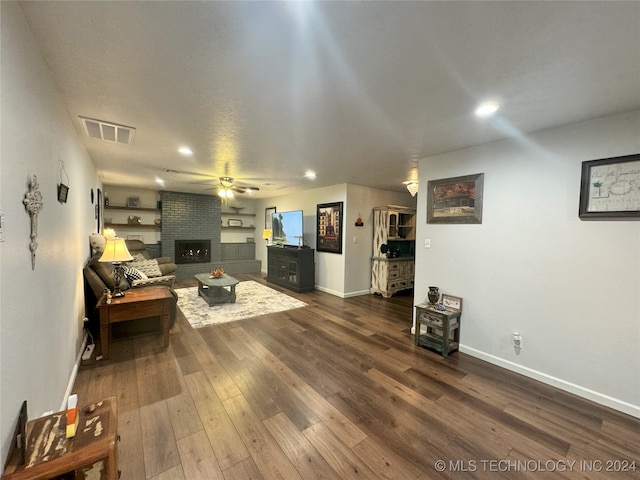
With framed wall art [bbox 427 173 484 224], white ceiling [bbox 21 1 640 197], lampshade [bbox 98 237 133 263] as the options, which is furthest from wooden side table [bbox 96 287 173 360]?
framed wall art [bbox 427 173 484 224]

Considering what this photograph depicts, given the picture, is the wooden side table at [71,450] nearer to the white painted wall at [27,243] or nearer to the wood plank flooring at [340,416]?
the white painted wall at [27,243]

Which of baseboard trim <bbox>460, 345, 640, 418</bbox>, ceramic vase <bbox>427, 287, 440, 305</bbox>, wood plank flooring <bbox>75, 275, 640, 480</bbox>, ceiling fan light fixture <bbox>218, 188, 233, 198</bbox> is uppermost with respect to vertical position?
ceiling fan light fixture <bbox>218, 188, 233, 198</bbox>

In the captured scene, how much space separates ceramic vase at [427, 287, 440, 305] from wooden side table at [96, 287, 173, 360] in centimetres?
308

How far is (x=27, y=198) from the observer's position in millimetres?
A: 1204

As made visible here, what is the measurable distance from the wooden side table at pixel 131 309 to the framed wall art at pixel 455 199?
337 centimetres

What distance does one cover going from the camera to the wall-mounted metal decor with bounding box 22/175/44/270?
1.22 metres

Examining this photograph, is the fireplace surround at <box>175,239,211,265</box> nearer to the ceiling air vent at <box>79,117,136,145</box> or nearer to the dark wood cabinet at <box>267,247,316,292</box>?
the dark wood cabinet at <box>267,247,316,292</box>

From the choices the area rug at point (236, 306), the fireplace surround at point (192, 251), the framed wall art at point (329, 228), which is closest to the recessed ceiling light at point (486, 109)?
the framed wall art at point (329, 228)

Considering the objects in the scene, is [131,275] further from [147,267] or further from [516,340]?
[516,340]

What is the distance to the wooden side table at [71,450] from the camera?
36.2 inches

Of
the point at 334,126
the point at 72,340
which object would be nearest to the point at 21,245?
the point at 72,340

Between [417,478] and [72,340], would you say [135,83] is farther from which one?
[417,478]

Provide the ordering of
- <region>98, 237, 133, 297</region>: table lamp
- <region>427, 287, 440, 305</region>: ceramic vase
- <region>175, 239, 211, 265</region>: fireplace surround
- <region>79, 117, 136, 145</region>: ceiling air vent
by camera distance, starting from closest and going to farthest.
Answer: <region>79, 117, 136, 145</region>: ceiling air vent, <region>98, 237, 133, 297</region>: table lamp, <region>427, 287, 440, 305</region>: ceramic vase, <region>175, 239, 211, 265</region>: fireplace surround

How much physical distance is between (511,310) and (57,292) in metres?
3.91
